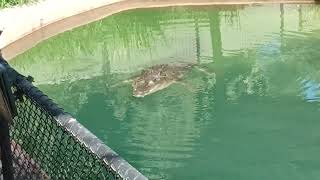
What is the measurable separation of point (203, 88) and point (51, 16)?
4.16 m

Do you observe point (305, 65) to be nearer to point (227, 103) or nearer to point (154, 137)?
point (227, 103)

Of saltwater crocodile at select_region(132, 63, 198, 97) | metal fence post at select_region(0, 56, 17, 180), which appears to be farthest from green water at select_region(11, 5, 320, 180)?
metal fence post at select_region(0, 56, 17, 180)

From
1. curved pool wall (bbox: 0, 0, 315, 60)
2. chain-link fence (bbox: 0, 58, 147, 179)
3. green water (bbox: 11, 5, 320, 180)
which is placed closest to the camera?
chain-link fence (bbox: 0, 58, 147, 179)

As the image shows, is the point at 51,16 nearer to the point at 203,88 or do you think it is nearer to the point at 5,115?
the point at 203,88

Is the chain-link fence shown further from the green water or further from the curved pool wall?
the curved pool wall

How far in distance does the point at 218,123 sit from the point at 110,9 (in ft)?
18.8

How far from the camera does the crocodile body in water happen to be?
709 centimetres

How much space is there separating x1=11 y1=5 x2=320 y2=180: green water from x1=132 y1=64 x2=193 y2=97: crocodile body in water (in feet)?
0.35

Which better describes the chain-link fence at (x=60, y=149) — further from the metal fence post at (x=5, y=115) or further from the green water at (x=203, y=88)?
the green water at (x=203, y=88)

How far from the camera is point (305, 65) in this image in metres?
7.72

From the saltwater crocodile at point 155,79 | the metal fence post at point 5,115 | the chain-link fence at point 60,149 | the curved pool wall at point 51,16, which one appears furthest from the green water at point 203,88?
the metal fence post at point 5,115

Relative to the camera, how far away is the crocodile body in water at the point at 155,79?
23.3 feet

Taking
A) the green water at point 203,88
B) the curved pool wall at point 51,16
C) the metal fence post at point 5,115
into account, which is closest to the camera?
the metal fence post at point 5,115

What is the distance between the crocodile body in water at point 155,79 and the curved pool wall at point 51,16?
2.56 metres
